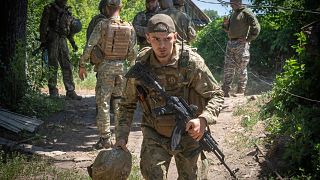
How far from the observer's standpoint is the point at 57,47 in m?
10.6

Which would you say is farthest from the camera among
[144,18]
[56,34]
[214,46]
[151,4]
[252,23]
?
[214,46]

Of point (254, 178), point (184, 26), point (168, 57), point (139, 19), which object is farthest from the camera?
point (139, 19)

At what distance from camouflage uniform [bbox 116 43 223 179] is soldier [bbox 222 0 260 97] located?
6384 mm

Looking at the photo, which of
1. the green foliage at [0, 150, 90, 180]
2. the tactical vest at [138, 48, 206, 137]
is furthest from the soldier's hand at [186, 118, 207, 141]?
the green foliage at [0, 150, 90, 180]

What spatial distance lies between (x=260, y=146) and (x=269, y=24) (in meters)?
3.30

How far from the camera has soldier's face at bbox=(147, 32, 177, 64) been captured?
11.9 ft

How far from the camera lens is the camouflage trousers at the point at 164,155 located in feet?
12.4

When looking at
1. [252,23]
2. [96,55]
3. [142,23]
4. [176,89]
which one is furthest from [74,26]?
[176,89]

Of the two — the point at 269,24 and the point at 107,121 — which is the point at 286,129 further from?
the point at 269,24

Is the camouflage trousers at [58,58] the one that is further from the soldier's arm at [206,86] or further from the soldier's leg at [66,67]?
the soldier's arm at [206,86]

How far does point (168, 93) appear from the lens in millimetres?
3818

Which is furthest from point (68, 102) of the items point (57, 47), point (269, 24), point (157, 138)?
point (157, 138)

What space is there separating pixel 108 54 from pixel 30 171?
6.46 feet

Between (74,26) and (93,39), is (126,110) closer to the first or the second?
(93,39)
